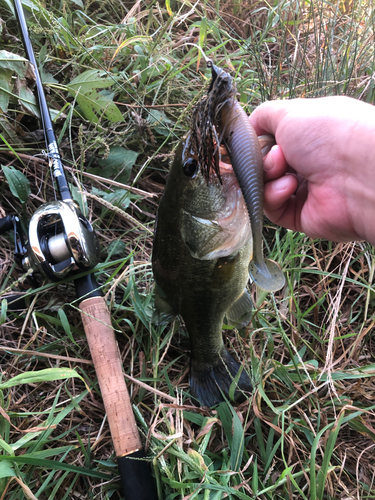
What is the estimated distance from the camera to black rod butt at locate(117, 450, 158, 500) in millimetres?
1665

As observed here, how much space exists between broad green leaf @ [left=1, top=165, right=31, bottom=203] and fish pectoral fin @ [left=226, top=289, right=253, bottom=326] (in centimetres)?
176

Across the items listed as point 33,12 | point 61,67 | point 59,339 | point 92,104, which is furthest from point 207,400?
point 33,12

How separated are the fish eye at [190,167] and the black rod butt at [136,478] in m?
1.49

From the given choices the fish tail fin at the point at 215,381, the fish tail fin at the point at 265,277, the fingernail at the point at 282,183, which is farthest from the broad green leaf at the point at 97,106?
the fish tail fin at the point at 215,381

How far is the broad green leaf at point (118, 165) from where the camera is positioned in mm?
2711

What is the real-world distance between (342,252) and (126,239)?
1757mm

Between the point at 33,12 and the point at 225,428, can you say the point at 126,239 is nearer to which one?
the point at 225,428

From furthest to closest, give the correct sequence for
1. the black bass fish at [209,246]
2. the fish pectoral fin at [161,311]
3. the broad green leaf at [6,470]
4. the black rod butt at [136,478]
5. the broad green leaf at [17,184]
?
the broad green leaf at [17,184] < the fish pectoral fin at [161,311] < the black rod butt at [136,478] < the broad green leaf at [6,470] < the black bass fish at [209,246]

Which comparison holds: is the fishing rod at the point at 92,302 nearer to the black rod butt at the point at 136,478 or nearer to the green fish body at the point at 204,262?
the black rod butt at the point at 136,478

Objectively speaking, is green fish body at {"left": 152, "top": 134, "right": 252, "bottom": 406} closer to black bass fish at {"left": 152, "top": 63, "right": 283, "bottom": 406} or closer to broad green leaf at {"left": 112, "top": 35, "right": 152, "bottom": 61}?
black bass fish at {"left": 152, "top": 63, "right": 283, "bottom": 406}

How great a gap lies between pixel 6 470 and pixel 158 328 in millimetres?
1068

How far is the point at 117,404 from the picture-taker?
1.83 metres

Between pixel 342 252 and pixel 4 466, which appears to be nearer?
pixel 4 466

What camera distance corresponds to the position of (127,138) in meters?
2.83
